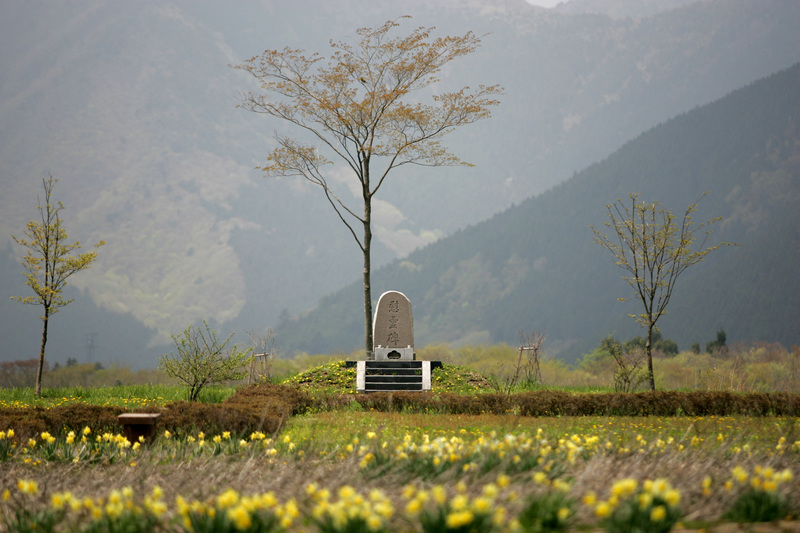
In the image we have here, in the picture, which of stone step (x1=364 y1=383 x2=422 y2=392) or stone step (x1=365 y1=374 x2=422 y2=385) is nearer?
stone step (x1=364 y1=383 x2=422 y2=392)

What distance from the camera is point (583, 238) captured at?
340 feet

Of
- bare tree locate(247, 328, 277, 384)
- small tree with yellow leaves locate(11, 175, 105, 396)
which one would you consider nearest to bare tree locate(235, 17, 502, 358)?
bare tree locate(247, 328, 277, 384)

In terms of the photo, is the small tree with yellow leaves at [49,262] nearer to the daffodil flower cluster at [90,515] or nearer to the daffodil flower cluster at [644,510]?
the daffodil flower cluster at [90,515]

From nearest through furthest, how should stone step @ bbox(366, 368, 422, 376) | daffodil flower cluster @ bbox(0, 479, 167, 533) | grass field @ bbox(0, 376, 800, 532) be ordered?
grass field @ bbox(0, 376, 800, 532) < daffodil flower cluster @ bbox(0, 479, 167, 533) < stone step @ bbox(366, 368, 422, 376)

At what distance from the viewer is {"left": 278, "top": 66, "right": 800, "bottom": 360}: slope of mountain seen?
8969 cm

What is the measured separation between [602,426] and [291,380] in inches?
409

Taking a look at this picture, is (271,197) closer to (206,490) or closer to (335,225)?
(335,225)

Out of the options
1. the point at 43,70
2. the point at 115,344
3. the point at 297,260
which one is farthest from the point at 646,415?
the point at 43,70

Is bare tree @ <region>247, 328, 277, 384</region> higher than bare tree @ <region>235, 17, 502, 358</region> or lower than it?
lower

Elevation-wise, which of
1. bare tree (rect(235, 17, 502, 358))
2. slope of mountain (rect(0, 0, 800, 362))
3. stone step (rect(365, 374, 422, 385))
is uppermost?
slope of mountain (rect(0, 0, 800, 362))

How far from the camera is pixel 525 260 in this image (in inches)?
4163

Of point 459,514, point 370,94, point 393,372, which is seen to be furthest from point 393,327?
point 459,514

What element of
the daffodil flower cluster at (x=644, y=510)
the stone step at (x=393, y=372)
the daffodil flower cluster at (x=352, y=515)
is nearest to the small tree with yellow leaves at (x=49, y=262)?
the stone step at (x=393, y=372)

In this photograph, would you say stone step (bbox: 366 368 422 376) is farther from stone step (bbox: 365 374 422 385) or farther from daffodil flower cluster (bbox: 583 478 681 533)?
daffodil flower cluster (bbox: 583 478 681 533)
